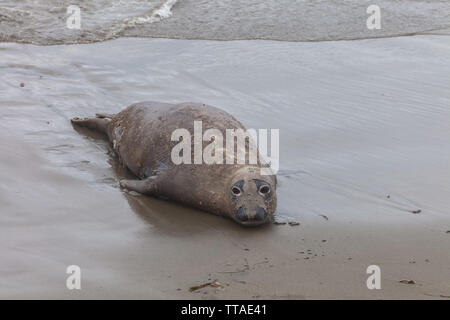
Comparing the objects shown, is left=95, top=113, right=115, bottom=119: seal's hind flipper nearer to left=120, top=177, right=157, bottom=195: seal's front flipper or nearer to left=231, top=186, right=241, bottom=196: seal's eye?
left=120, top=177, right=157, bottom=195: seal's front flipper

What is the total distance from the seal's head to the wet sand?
0.09m

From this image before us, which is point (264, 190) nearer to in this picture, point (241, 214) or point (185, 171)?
point (241, 214)

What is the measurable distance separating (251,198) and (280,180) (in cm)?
86

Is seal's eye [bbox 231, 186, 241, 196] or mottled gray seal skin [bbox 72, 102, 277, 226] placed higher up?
mottled gray seal skin [bbox 72, 102, 277, 226]

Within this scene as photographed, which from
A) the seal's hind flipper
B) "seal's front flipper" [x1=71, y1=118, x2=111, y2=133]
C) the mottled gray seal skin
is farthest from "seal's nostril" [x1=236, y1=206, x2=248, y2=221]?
the seal's hind flipper

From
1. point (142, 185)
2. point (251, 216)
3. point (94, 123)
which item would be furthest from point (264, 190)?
point (94, 123)

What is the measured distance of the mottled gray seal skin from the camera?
5.21 metres

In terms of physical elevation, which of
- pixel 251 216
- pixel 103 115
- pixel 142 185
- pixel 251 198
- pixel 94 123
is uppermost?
pixel 103 115

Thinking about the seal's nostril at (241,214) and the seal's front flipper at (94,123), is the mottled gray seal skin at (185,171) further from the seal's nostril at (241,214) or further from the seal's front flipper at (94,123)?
the seal's front flipper at (94,123)

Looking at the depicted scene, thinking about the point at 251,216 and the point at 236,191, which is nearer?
the point at 251,216

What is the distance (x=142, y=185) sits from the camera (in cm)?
575

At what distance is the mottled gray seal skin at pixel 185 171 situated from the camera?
17.1 feet

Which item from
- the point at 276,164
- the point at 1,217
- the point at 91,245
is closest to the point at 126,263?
the point at 91,245

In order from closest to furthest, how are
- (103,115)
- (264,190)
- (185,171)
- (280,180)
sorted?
(264,190), (185,171), (280,180), (103,115)
